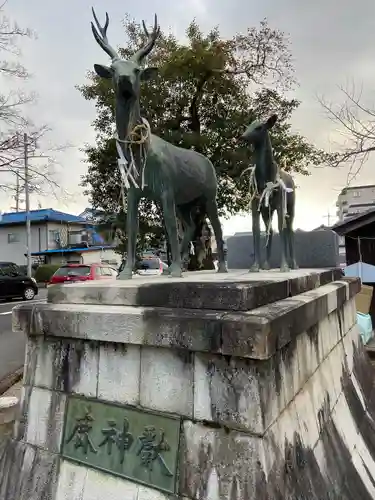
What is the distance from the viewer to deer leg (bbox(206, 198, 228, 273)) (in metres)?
3.97

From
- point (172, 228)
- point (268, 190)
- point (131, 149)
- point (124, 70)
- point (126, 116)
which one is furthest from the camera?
point (268, 190)

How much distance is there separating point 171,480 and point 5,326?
10.1 meters

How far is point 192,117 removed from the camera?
10945mm

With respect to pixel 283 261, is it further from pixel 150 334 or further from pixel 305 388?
pixel 150 334

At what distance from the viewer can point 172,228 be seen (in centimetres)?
305

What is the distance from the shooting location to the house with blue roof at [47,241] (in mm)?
29025

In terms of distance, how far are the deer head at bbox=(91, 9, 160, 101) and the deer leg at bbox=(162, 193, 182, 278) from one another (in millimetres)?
791

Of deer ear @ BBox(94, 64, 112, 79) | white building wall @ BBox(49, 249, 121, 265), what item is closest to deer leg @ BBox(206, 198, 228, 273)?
deer ear @ BBox(94, 64, 112, 79)

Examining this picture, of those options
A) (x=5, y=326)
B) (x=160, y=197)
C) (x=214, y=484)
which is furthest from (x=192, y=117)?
(x=214, y=484)

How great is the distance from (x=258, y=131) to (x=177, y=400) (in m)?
2.77

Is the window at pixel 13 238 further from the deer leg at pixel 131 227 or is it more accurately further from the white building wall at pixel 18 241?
the deer leg at pixel 131 227

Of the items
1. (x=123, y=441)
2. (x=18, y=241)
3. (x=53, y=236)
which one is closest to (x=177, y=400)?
(x=123, y=441)

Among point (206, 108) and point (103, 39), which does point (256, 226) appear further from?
point (206, 108)

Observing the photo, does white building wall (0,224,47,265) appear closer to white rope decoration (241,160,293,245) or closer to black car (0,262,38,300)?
black car (0,262,38,300)
